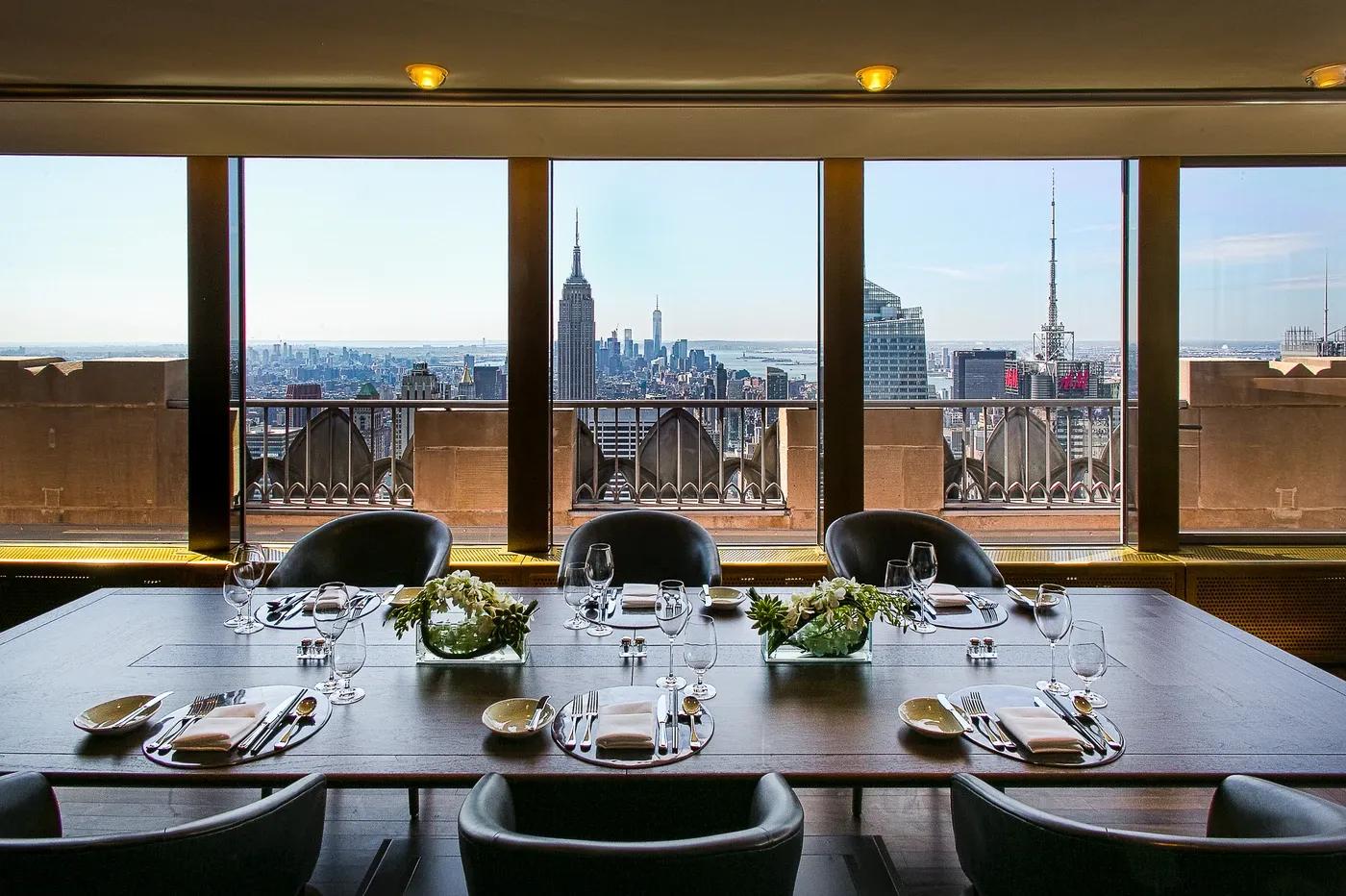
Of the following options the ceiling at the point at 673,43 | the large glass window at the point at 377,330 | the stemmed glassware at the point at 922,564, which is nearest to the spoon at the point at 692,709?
the stemmed glassware at the point at 922,564

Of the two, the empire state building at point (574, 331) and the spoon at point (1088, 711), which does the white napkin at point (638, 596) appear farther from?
the empire state building at point (574, 331)

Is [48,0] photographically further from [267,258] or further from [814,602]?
[814,602]

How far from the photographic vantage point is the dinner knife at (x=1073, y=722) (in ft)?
5.16

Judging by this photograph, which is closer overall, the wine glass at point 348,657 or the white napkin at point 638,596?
the wine glass at point 348,657

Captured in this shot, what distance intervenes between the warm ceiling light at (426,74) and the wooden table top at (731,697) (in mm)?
1851

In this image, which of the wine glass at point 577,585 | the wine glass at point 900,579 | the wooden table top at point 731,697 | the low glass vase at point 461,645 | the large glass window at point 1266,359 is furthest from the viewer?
the large glass window at point 1266,359

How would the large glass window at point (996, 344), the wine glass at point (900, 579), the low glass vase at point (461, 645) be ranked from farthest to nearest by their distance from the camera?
the large glass window at point (996, 344) → the wine glass at point (900, 579) → the low glass vase at point (461, 645)

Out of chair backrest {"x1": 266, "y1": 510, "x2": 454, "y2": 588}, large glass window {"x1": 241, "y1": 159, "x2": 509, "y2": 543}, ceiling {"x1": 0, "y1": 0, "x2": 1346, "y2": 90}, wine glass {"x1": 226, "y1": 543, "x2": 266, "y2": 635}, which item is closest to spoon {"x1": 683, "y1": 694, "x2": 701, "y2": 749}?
wine glass {"x1": 226, "y1": 543, "x2": 266, "y2": 635}

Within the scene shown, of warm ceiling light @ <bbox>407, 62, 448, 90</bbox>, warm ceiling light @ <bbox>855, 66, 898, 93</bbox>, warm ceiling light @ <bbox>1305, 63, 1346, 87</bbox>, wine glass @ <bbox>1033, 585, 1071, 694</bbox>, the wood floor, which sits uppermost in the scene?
warm ceiling light @ <bbox>1305, 63, 1346, 87</bbox>

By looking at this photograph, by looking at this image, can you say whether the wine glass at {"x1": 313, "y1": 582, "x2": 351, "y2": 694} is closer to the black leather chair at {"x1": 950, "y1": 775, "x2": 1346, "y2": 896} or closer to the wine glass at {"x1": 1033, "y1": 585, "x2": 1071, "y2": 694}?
the black leather chair at {"x1": 950, "y1": 775, "x2": 1346, "y2": 896}

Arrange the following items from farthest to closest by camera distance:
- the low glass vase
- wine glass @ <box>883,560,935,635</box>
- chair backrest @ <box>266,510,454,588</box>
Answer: chair backrest @ <box>266,510,454,588</box>
wine glass @ <box>883,560,935,635</box>
the low glass vase

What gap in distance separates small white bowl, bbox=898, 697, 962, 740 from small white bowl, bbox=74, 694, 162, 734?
56.9 inches

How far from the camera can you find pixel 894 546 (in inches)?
121

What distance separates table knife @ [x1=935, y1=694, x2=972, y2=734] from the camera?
165 cm
